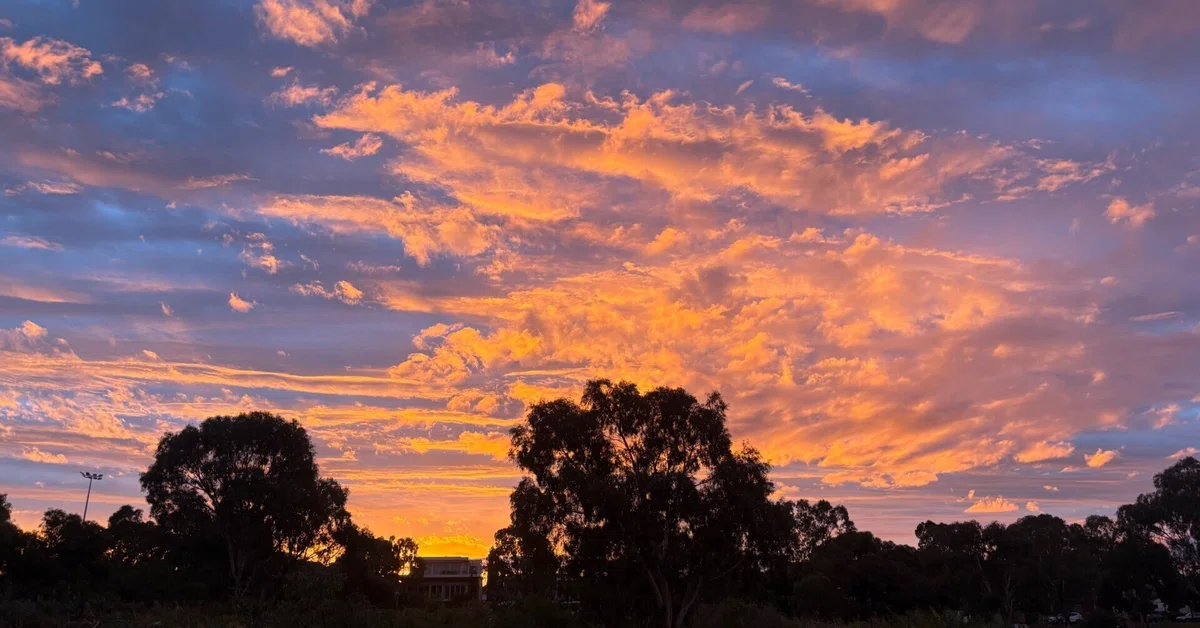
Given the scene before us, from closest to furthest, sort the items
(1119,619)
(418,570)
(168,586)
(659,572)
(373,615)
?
1. (373,615)
2. (659,572)
3. (168,586)
4. (1119,619)
5. (418,570)

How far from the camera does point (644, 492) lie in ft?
138

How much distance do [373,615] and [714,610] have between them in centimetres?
Answer: 2090

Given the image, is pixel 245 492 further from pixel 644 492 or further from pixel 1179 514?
pixel 1179 514

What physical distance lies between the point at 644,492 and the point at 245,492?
34.5m

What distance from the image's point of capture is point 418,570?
11975 centimetres

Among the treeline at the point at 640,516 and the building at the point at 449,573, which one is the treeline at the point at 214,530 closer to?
the treeline at the point at 640,516

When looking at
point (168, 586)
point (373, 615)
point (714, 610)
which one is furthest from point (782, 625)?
point (168, 586)

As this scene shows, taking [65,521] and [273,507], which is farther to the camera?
[65,521]

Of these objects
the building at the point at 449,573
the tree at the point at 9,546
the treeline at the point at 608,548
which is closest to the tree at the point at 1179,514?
the treeline at the point at 608,548

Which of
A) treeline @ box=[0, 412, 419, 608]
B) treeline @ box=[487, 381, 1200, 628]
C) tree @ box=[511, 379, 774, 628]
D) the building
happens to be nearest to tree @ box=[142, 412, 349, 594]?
treeline @ box=[0, 412, 419, 608]

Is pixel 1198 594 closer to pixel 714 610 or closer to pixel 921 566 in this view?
pixel 921 566

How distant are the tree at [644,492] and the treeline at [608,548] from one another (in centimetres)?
10

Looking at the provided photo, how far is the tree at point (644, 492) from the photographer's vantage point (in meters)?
42.2

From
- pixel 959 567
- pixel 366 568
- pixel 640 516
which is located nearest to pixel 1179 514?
pixel 959 567
